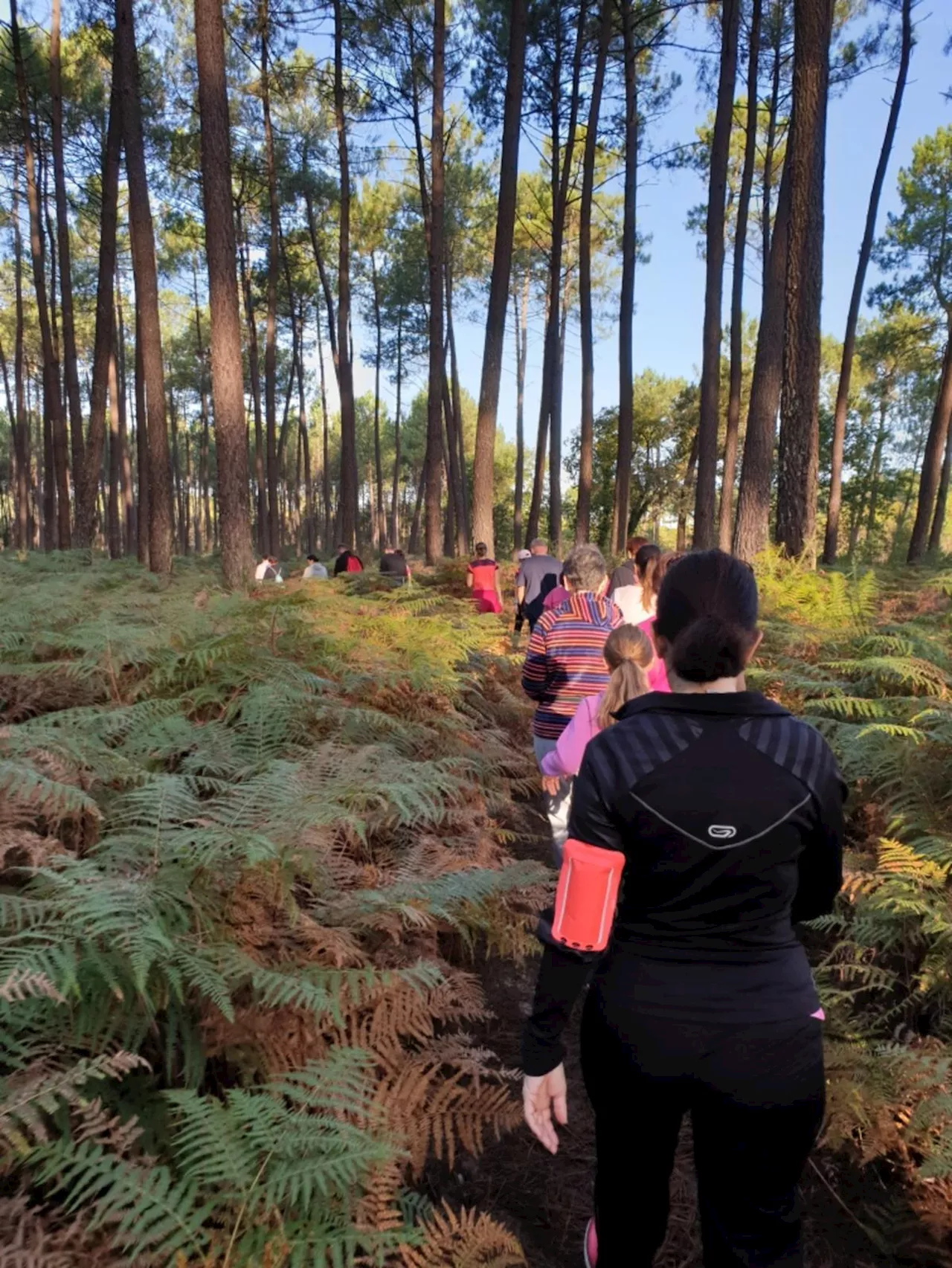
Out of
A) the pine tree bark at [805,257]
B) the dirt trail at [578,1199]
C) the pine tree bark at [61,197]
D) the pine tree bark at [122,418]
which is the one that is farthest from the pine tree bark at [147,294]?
the pine tree bark at [122,418]

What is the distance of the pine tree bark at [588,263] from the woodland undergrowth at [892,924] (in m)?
11.8

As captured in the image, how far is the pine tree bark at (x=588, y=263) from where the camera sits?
682 inches

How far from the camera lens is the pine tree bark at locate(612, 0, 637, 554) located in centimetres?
1748

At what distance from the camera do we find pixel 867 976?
10.8ft

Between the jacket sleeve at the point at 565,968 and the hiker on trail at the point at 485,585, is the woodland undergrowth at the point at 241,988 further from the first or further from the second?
the hiker on trail at the point at 485,585

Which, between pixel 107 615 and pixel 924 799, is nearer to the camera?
pixel 924 799

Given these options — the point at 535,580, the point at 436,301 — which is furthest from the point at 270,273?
the point at 535,580

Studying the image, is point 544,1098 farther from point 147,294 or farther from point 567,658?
point 147,294

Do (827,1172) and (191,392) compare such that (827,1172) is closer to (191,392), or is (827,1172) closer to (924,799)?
(924,799)

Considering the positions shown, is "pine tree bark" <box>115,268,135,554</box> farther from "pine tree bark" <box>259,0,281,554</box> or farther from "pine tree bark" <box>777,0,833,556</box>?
"pine tree bark" <box>777,0,833,556</box>

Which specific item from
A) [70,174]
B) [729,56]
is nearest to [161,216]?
[70,174]

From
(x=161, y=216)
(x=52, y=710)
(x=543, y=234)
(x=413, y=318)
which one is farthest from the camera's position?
(x=413, y=318)

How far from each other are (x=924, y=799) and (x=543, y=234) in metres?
27.8

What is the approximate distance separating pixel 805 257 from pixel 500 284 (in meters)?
5.72
